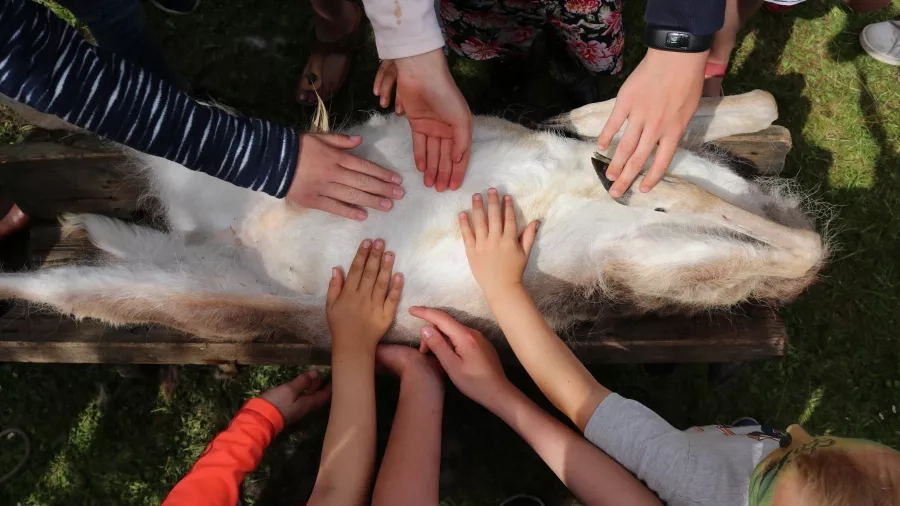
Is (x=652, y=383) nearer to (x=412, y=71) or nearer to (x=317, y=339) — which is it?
(x=317, y=339)

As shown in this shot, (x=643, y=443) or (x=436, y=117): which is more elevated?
(x=436, y=117)

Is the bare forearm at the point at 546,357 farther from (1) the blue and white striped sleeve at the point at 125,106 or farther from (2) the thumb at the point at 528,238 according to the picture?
(1) the blue and white striped sleeve at the point at 125,106

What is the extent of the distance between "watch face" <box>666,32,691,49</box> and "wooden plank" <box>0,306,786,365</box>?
1168mm

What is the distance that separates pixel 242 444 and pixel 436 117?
1.66 meters

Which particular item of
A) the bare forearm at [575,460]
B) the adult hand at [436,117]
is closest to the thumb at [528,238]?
the adult hand at [436,117]

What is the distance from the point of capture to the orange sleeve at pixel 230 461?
2.28 metres

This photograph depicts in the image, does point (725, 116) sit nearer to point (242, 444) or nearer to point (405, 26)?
point (405, 26)

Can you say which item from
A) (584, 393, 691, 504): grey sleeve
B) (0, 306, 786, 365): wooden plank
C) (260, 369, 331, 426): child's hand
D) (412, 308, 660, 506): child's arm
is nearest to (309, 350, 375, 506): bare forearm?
(0, 306, 786, 365): wooden plank

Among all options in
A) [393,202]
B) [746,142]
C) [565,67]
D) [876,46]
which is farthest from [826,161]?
[393,202]

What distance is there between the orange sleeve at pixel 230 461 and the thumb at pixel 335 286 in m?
0.69

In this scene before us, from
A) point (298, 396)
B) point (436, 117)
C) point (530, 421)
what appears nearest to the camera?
point (436, 117)

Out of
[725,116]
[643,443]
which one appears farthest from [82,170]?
[725,116]

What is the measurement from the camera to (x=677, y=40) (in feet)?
6.14

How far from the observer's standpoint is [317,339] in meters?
2.44
